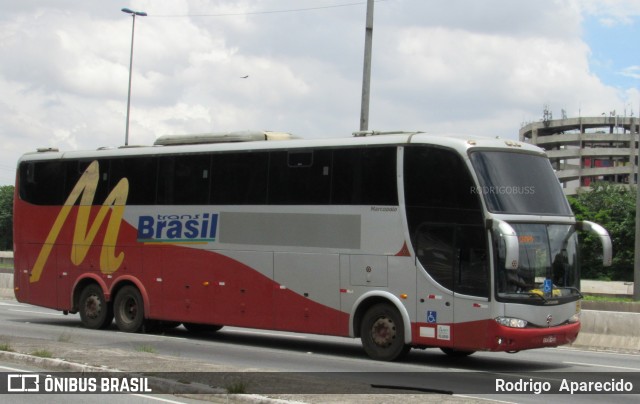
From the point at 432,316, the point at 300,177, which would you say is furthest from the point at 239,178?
the point at 432,316

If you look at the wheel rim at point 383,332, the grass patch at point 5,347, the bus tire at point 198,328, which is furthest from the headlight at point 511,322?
the bus tire at point 198,328

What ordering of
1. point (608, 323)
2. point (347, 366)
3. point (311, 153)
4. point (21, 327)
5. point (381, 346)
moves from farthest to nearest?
point (21, 327) < point (608, 323) < point (311, 153) < point (381, 346) < point (347, 366)

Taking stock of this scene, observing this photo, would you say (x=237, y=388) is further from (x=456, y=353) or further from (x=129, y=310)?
(x=129, y=310)

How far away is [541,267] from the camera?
15141 mm

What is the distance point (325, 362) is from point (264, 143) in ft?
15.1

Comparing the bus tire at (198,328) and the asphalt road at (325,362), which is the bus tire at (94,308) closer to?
the asphalt road at (325,362)

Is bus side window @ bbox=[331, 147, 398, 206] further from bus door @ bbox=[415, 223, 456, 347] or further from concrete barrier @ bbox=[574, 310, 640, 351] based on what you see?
concrete barrier @ bbox=[574, 310, 640, 351]

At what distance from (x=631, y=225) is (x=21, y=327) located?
207 ft

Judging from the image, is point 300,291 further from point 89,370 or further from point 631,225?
point 631,225

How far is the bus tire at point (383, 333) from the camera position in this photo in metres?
16.1

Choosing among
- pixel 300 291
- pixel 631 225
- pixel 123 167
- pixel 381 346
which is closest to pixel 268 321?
pixel 300 291

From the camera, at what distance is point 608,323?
20.4 metres

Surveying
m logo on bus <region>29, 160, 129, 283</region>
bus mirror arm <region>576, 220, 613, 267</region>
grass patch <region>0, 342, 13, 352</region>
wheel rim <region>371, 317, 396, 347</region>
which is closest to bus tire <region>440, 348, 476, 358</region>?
wheel rim <region>371, 317, 396, 347</region>

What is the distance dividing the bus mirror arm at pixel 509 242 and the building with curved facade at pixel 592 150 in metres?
137
